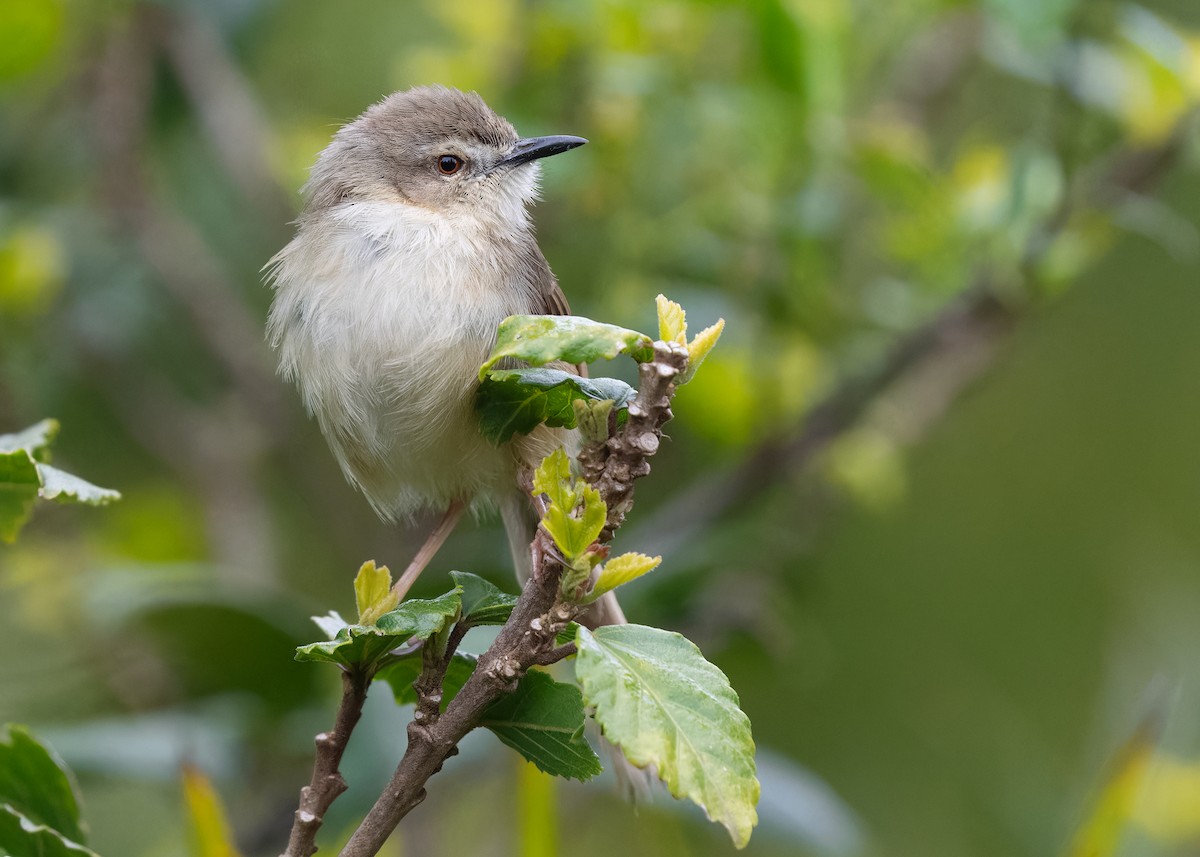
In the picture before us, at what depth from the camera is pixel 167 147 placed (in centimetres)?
550

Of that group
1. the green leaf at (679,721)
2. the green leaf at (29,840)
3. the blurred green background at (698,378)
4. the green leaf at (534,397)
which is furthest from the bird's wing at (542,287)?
the green leaf at (29,840)

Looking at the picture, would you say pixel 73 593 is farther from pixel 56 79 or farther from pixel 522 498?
pixel 56 79

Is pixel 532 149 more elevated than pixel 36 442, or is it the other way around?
pixel 532 149

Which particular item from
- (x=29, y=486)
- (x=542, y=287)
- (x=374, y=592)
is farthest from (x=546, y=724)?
(x=542, y=287)

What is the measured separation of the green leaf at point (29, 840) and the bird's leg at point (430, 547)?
0.67 metres

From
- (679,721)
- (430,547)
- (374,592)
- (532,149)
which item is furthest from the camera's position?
(532,149)

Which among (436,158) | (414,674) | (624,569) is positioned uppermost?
(436,158)

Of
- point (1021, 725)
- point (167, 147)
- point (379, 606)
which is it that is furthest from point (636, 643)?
point (167, 147)

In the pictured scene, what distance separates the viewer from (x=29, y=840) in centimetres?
190

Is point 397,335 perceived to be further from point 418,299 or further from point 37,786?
point 37,786

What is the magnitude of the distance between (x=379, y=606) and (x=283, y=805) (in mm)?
1985

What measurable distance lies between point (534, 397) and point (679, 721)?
54 centimetres

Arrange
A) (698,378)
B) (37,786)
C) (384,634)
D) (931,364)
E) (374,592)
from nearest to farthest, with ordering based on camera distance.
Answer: (384,634) < (37,786) < (374,592) < (698,378) < (931,364)

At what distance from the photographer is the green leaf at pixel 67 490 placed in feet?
6.28
